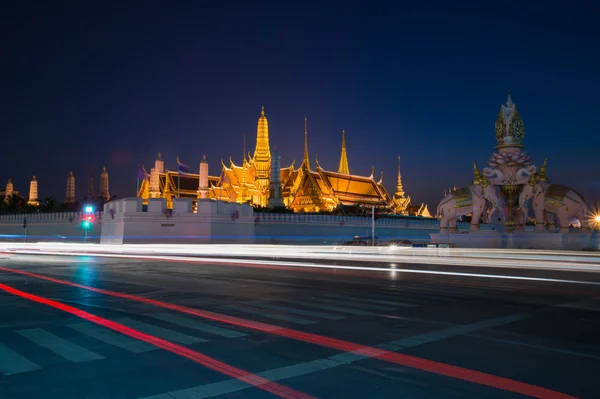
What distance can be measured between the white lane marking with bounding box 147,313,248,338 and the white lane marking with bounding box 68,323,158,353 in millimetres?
1031

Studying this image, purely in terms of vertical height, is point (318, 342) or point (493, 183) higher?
point (493, 183)

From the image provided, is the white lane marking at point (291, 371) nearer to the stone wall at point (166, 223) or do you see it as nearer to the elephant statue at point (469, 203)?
the elephant statue at point (469, 203)

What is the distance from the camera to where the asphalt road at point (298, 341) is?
5141 mm

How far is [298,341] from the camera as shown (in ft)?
23.1

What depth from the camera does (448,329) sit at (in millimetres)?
7871

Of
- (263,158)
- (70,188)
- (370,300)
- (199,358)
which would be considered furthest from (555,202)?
(70,188)

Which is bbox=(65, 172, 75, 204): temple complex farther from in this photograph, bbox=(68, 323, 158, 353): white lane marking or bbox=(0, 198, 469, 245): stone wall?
bbox=(68, 323, 158, 353): white lane marking

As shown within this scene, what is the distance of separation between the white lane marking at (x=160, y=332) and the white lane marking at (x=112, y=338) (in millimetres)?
387

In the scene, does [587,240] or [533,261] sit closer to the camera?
[533,261]

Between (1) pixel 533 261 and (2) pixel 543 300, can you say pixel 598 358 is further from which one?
(1) pixel 533 261

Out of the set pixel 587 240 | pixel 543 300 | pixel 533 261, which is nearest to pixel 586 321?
pixel 543 300

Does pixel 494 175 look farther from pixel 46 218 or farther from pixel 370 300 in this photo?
pixel 46 218

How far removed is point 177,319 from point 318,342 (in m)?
2.72

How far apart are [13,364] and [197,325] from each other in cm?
273
